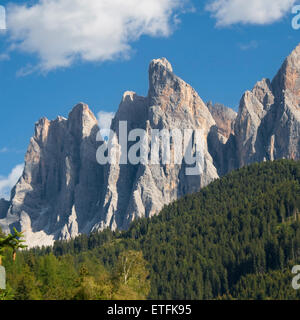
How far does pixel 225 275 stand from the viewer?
149 meters

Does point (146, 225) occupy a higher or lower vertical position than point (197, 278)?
higher

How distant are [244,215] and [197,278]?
1176 inches

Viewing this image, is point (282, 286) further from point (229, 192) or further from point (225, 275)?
point (229, 192)

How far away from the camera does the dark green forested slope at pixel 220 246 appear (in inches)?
5571

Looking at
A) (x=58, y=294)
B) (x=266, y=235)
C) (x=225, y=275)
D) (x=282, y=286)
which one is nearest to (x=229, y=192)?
(x=266, y=235)

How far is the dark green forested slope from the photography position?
14150 cm

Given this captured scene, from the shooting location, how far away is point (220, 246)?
531 feet
